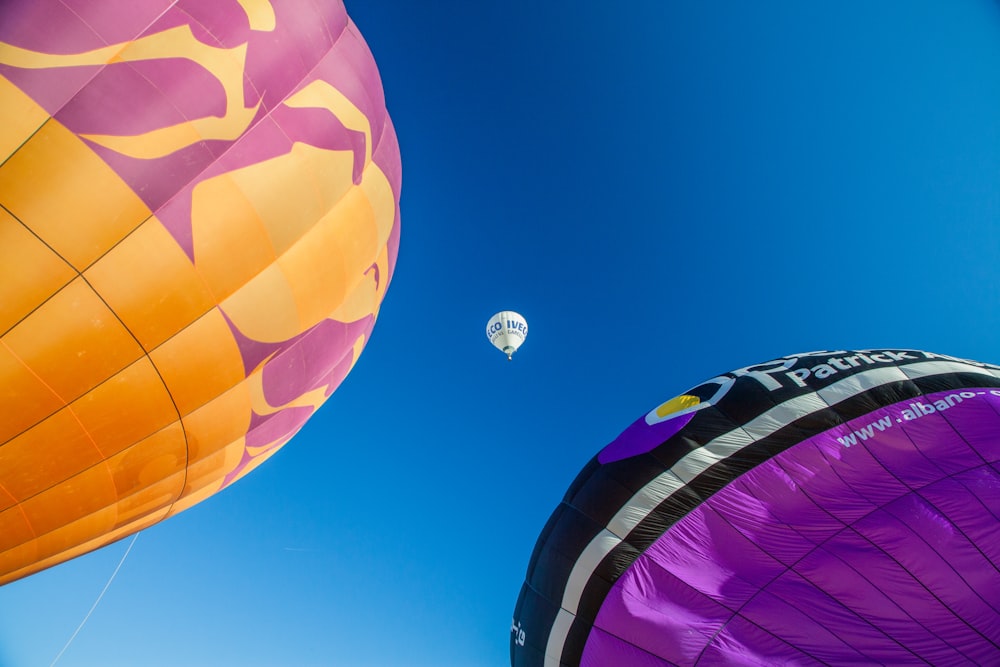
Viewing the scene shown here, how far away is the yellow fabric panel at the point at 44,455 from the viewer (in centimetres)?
278

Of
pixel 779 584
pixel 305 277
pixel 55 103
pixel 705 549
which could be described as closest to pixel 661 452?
pixel 705 549

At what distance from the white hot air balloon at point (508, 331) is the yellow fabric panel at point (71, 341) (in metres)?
7.08

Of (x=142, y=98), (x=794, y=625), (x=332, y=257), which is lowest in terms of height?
(x=794, y=625)

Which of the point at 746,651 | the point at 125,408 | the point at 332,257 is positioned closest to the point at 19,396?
the point at 125,408

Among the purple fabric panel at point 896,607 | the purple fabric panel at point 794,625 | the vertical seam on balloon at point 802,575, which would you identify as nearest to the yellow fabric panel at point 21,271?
the vertical seam on balloon at point 802,575

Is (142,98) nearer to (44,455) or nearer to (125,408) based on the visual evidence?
(125,408)

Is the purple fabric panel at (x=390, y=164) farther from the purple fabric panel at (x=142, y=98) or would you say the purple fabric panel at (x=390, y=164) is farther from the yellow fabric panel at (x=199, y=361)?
the yellow fabric panel at (x=199, y=361)

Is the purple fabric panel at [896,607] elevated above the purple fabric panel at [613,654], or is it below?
above

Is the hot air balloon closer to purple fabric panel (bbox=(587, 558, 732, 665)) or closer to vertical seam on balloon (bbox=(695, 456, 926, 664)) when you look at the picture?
purple fabric panel (bbox=(587, 558, 732, 665))

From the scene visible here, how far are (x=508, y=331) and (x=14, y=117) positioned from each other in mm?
7637

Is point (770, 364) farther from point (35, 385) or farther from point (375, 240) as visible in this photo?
point (35, 385)

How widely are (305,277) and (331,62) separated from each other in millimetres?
1970

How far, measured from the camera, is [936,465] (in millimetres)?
3781

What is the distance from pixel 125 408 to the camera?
10.2ft
